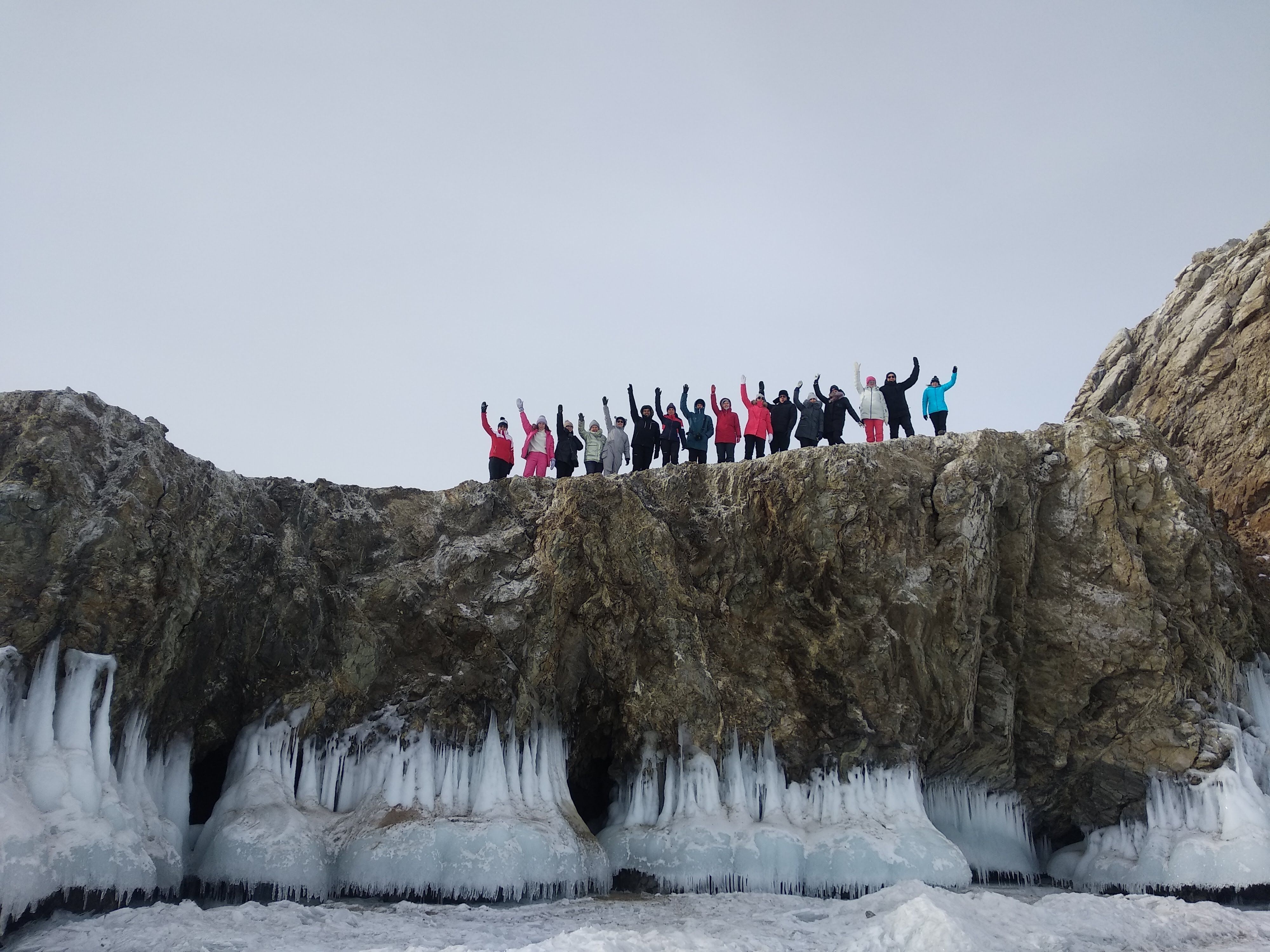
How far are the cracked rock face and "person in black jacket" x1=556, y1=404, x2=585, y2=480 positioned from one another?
1859mm

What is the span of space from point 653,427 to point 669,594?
4319mm

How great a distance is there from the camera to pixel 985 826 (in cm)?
1838

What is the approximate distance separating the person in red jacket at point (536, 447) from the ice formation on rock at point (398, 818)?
5737 millimetres

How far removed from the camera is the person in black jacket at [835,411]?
1977 cm

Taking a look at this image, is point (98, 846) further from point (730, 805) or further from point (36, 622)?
point (730, 805)

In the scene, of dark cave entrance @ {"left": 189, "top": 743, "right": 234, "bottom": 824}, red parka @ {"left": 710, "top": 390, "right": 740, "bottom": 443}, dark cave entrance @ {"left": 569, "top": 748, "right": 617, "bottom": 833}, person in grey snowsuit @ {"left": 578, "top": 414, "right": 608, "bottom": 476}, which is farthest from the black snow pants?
dark cave entrance @ {"left": 189, "top": 743, "right": 234, "bottom": 824}

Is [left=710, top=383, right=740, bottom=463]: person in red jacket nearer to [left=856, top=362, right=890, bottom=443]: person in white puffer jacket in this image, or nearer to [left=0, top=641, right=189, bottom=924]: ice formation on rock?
[left=856, top=362, right=890, bottom=443]: person in white puffer jacket

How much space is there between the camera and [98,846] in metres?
11.5

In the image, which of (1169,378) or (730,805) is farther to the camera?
(1169,378)

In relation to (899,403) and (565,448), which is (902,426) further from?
(565,448)

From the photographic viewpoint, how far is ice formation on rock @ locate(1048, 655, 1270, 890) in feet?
51.4

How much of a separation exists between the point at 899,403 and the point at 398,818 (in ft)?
40.9

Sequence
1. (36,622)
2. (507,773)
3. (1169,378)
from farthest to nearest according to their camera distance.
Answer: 1. (1169,378)
2. (507,773)
3. (36,622)

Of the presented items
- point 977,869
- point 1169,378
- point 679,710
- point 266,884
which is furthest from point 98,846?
point 1169,378
